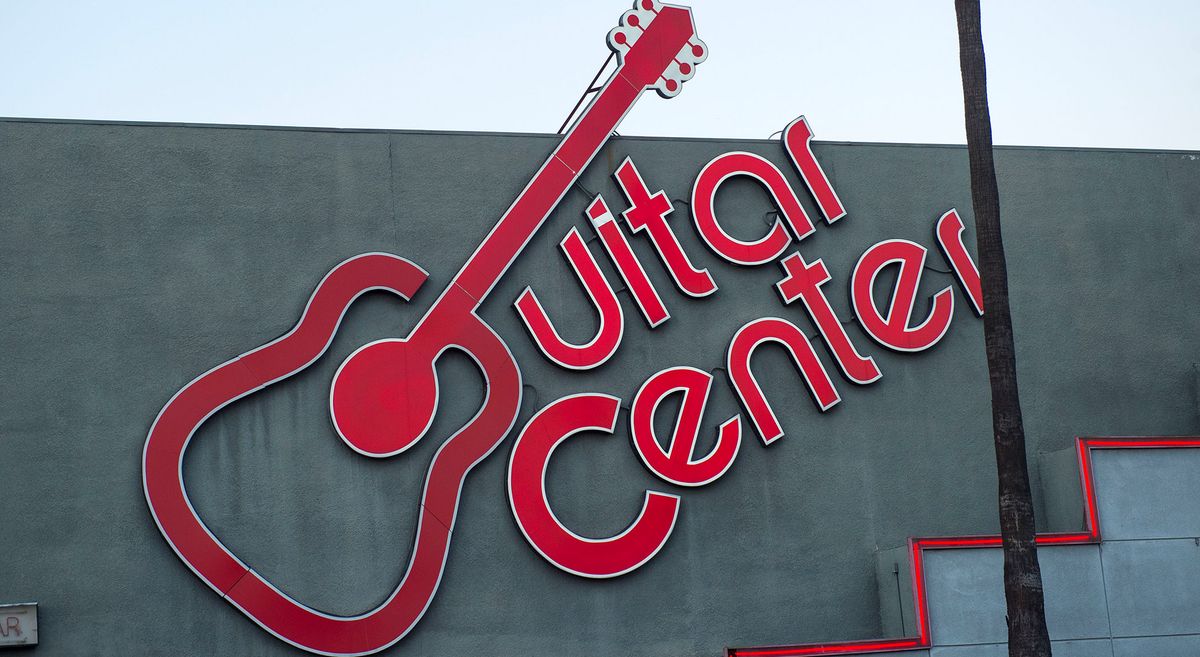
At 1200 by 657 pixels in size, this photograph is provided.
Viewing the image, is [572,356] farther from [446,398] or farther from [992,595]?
[992,595]

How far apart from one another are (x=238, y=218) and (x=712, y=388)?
500 cm

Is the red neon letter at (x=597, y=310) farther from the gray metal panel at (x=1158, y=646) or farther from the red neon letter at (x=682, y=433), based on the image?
the gray metal panel at (x=1158, y=646)

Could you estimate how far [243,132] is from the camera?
14.0 m

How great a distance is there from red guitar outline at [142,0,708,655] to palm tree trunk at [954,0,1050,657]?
14.1 feet

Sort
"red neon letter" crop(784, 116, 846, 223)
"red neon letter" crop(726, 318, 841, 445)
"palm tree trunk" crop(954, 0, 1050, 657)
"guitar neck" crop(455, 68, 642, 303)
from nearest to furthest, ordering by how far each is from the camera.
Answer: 1. "palm tree trunk" crop(954, 0, 1050, 657)
2. "guitar neck" crop(455, 68, 642, 303)
3. "red neon letter" crop(726, 318, 841, 445)
4. "red neon letter" crop(784, 116, 846, 223)

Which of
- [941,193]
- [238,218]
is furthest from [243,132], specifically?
[941,193]

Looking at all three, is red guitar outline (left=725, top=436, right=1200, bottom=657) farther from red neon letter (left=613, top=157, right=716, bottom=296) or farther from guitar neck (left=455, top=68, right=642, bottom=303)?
guitar neck (left=455, top=68, right=642, bottom=303)

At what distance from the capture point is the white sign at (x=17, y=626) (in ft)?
40.5

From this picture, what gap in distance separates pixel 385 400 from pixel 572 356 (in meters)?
1.91

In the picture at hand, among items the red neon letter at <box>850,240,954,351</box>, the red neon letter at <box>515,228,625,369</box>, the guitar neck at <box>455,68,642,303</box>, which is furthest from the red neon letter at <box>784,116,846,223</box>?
the red neon letter at <box>515,228,625,369</box>

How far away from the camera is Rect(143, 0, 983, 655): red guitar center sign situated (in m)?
13.0

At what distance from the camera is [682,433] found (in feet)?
47.1

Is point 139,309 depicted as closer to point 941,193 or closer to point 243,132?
point 243,132

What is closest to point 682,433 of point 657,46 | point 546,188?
point 546,188
